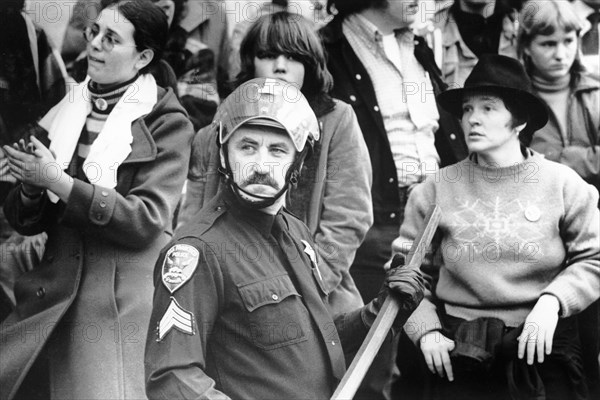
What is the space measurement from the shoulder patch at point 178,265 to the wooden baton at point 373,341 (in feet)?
2.76

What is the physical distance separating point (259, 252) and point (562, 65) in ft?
6.94

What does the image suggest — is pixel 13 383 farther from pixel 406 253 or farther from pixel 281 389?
pixel 406 253

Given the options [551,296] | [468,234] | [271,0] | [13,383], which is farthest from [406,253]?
[13,383]

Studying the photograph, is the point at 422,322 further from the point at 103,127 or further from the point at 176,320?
the point at 103,127

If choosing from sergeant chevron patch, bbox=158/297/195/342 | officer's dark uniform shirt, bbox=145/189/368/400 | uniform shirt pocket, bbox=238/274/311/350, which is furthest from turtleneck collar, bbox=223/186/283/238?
sergeant chevron patch, bbox=158/297/195/342

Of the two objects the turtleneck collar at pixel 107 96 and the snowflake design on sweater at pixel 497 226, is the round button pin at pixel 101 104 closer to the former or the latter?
the turtleneck collar at pixel 107 96

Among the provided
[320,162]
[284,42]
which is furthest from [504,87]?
[284,42]

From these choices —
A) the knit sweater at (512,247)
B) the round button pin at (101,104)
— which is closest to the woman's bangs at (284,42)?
the round button pin at (101,104)

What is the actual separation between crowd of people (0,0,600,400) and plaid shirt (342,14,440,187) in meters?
0.01

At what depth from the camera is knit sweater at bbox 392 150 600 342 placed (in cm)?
572

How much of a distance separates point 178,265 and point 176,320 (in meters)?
0.23

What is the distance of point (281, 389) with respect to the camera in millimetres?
5109

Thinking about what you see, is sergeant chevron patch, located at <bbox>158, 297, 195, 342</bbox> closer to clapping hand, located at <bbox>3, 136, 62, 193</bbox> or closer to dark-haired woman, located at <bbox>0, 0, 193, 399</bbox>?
dark-haired woman, located at <bbox>0, 0, 193, 399</bbox>

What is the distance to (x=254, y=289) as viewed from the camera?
202 inches
